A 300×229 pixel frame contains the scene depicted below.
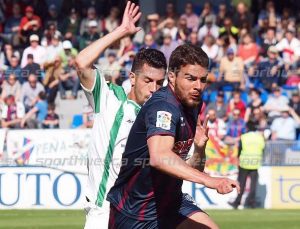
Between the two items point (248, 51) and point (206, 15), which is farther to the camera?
point (206, 15)

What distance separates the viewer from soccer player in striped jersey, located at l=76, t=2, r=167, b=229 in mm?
7688

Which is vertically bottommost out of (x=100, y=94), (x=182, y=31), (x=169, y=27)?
(x=100, y=94)

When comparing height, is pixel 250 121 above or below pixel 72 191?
above

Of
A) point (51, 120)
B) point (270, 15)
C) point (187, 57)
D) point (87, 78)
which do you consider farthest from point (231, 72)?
point (187, 57)

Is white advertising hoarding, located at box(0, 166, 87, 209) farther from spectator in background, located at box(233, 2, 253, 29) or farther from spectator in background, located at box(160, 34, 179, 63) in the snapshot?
spectator in background, located at box(233, 2, 253, 29)

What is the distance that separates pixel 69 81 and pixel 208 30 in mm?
4206

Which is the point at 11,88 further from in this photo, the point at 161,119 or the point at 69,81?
the point at 161,119

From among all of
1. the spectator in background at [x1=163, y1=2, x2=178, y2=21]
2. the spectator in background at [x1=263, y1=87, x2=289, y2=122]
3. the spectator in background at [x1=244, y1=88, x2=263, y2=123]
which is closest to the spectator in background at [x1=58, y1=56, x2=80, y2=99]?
the spectator in background at [x1=163, y1=2, x2=178, y2=21]

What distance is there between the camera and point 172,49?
2369 centimetres

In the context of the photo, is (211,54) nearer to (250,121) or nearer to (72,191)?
(250,121)

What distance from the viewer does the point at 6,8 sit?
2648 cm

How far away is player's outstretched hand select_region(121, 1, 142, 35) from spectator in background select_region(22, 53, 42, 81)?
596 inches

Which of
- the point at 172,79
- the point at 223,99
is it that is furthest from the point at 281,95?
the point at 172,79

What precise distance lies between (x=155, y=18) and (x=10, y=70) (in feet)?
14.0
